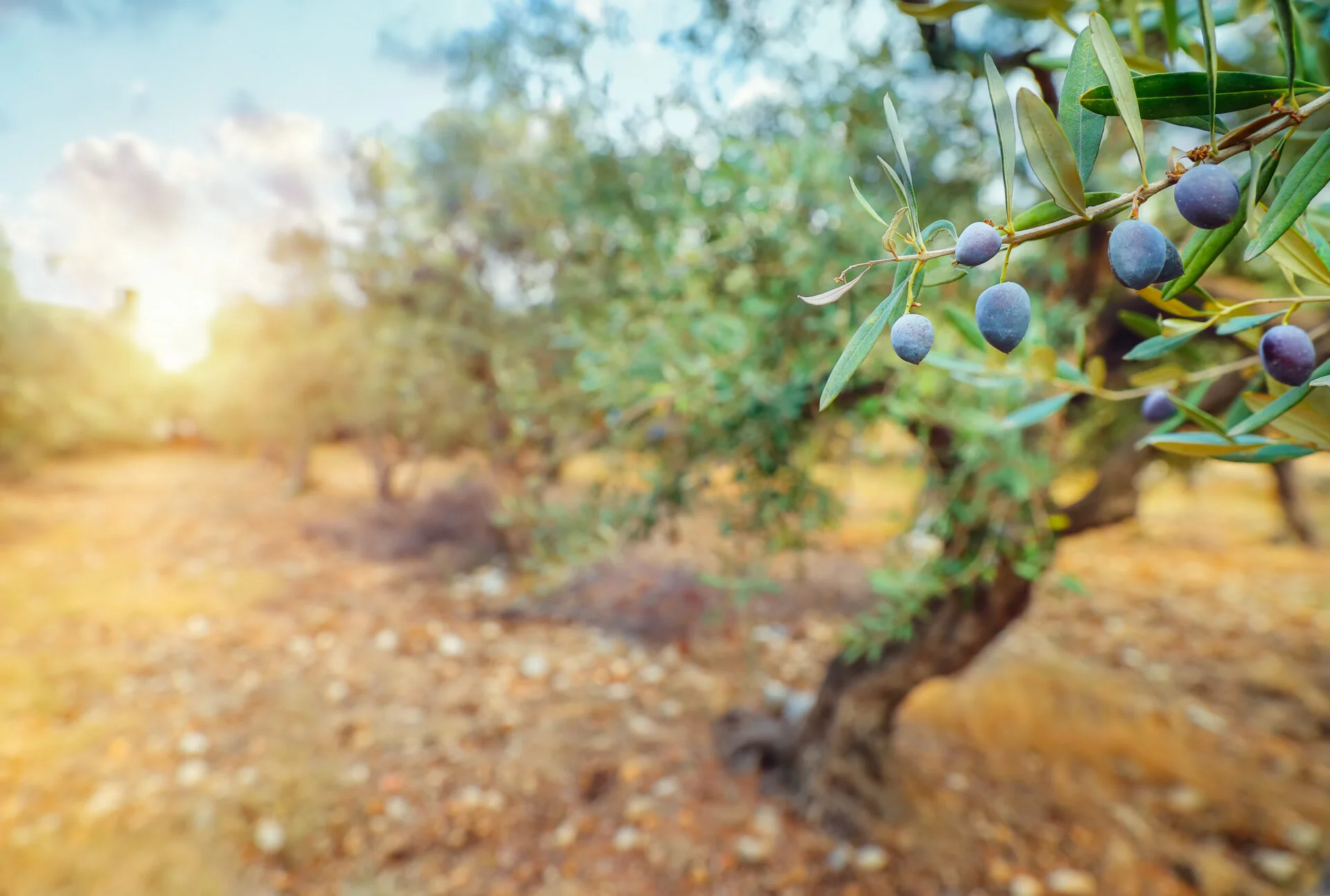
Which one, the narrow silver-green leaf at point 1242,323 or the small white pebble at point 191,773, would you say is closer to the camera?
the narrow silver-green leaf at point 1242,323

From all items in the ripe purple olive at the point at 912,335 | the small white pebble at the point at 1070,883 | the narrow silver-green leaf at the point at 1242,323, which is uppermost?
the narrow silver-green leaf at the point at 1242,323

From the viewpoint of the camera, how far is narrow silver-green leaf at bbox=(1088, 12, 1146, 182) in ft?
1.07

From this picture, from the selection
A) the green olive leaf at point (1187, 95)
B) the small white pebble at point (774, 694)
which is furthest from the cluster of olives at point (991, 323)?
the small white pebble at point (774, 694)

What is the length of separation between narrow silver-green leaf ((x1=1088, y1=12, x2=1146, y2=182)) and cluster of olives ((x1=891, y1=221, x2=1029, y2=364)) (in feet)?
0.23

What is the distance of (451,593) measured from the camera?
5301 mm

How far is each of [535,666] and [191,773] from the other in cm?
169

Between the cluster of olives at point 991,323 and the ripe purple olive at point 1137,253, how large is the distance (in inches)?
1.9

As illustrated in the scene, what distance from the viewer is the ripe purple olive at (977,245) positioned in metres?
0.34

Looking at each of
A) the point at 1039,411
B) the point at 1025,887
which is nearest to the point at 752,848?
the point at 1025,887

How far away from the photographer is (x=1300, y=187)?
40 cm

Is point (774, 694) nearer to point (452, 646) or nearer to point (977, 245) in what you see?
point (452, 646)

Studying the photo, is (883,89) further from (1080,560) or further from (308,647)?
(1080,560)

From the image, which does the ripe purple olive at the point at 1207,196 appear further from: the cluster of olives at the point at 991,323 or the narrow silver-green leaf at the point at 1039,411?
the narrow silver-green leaf at the point at 1039,411

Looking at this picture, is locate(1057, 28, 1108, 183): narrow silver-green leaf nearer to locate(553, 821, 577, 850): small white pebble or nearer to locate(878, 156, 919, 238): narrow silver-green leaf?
locate(878, 156, 919, 238): narrow silver-green leaf
